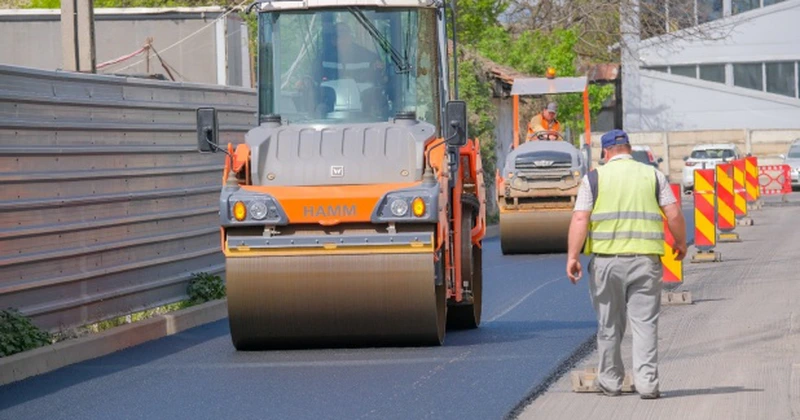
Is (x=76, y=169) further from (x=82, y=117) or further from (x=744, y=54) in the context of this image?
(x=744, y=54)

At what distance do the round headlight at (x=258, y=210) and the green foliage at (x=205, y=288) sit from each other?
4235mm

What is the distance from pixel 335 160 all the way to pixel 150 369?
2.17 meters

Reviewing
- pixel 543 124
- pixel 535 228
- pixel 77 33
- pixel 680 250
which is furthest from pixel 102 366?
pixel 543 124

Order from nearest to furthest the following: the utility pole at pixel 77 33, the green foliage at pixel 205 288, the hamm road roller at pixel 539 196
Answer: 1. the green foliage at pixel 205 288
2. the utility pole at pixel 77 33
3. the hamm road roller at pixel 539 196

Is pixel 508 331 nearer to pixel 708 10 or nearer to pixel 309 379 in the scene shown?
pixel 309 379

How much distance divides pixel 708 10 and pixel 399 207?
164 feet

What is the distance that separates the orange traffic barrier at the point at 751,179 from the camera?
32812mm

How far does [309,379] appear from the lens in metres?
10.8

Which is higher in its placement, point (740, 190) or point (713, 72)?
point (713, 72)

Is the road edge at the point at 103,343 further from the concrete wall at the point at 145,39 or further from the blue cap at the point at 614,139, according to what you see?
the concrete wall at the point at 145,39

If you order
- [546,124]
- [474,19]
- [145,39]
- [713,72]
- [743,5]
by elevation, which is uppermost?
[743,5]

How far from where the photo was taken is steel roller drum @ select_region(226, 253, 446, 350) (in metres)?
11.8

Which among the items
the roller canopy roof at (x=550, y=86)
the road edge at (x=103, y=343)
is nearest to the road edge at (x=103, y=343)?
the road edge at (x=103, y=343)

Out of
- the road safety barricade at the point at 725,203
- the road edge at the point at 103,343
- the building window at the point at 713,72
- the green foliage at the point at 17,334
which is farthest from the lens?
the building window at the point at 713,72
